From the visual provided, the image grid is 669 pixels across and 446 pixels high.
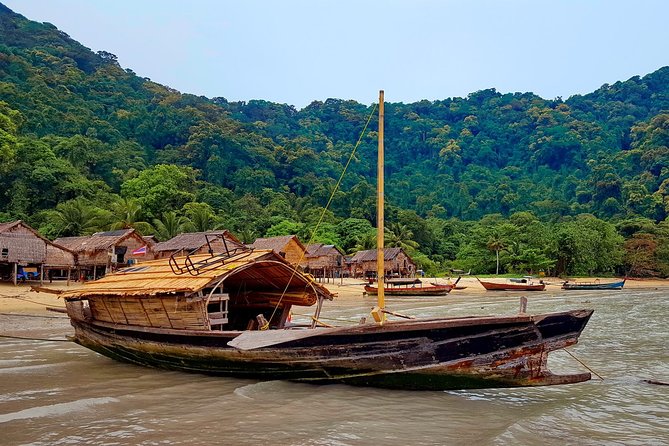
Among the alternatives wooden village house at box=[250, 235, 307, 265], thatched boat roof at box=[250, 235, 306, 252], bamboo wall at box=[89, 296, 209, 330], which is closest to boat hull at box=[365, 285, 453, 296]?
wooden village house at box=[250, 235, 307, 265]

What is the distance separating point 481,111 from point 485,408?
120 m

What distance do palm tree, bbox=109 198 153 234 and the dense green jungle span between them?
0.49 feet

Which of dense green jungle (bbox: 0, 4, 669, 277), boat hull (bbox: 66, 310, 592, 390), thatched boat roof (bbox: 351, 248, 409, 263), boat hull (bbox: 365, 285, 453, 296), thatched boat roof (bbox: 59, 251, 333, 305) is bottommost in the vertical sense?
boat hull (bbox: 365, 285, 453, 296)

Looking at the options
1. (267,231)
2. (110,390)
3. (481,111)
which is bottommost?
(110,390)

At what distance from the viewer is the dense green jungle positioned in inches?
1875

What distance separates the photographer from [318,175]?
268 ft

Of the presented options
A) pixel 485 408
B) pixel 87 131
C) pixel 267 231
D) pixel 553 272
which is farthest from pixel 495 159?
pixel 485 408

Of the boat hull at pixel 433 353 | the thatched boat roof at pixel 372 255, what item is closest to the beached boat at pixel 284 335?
the boat hull at pixel 433 353

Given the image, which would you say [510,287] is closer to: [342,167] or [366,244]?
[366,244]

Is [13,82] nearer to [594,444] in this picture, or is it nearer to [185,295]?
[185,295]

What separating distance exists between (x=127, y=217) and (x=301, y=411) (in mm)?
37462

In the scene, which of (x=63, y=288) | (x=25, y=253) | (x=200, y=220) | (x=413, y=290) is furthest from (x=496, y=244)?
(x=25, y=253)

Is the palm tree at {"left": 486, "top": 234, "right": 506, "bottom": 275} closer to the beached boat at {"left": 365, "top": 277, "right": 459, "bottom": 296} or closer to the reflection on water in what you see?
the beached boat at {"left": 365, "top": 277, "right": 459, "bottom": 296}

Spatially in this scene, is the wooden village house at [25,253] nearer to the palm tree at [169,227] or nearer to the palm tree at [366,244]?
the palm tree at [169,227]
